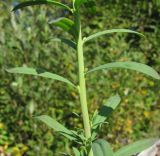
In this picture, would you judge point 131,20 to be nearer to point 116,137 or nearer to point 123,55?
point 123,55

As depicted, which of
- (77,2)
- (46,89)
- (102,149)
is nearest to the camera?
(102,149)

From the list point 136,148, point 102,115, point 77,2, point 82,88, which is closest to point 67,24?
point 77,2

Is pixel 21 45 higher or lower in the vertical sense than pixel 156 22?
lower

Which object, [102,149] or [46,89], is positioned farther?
[46,89]

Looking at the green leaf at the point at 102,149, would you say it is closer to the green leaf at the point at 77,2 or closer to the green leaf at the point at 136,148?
the green leaf at the point at 136,148

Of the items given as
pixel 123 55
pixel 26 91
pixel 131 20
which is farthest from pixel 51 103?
pixel 131 20

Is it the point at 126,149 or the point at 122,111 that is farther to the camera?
the point at 122,111

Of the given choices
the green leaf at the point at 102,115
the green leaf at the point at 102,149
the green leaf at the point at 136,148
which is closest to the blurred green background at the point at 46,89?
the green leaf at the point at 102,115

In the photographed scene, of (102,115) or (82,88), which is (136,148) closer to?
(102,115)

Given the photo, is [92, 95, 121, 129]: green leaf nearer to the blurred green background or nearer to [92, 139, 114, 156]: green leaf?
[92, 139, 114, 156]: green leaf

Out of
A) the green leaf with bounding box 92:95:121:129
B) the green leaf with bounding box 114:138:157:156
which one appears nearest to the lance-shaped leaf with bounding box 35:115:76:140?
the green leaf with bounding box 92:95:121:129

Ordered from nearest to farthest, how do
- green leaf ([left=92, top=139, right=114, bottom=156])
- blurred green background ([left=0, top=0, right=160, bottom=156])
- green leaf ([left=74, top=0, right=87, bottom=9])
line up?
green leaf ([left=92, top=139, right=114, bottom=156]), green leaf ([left=74, top=0, right=87, bottom=9]), blurred green background ([left=0, top=0, right=160, bottom=156])
